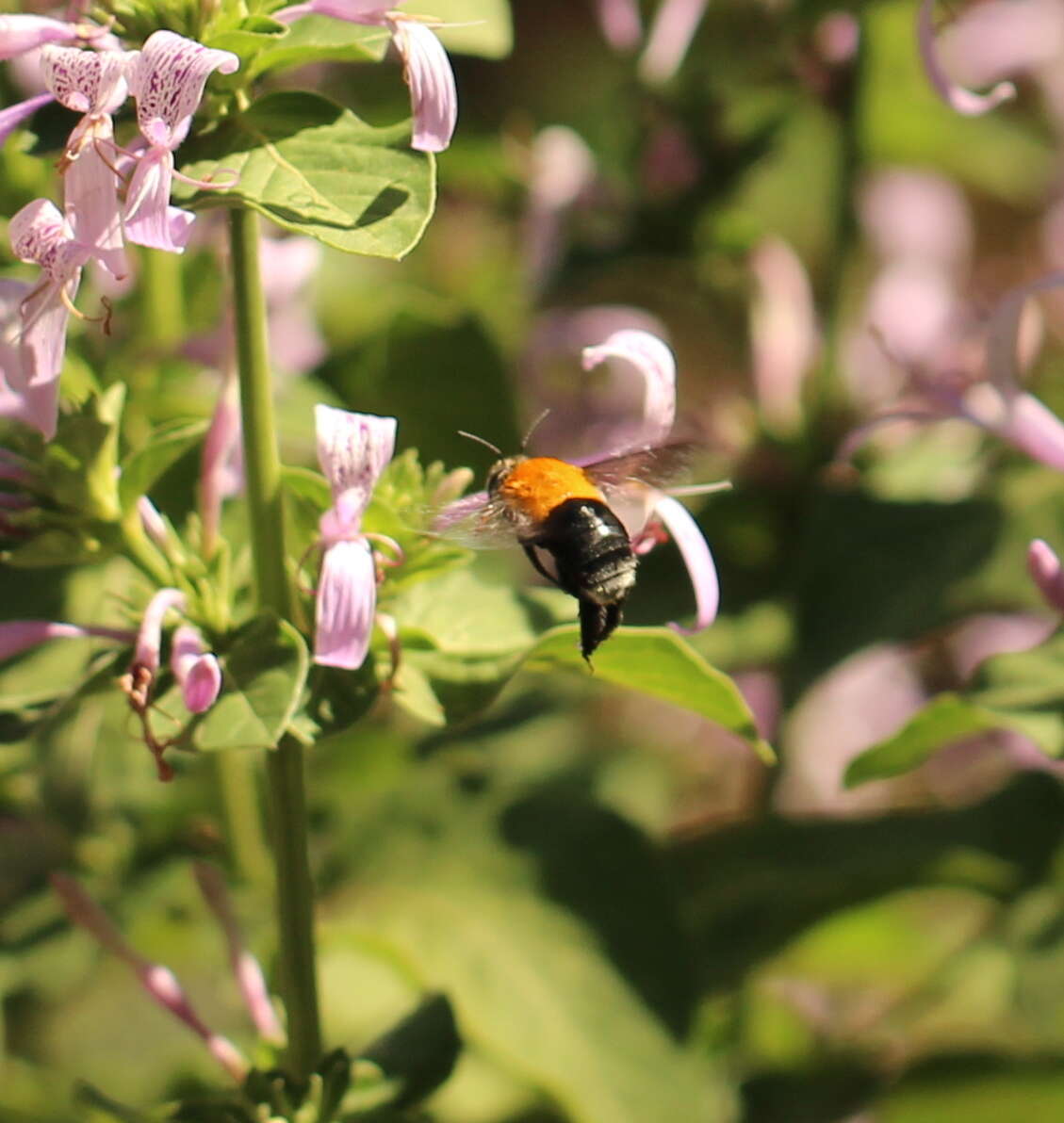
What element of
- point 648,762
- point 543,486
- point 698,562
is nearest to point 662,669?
point 698,562

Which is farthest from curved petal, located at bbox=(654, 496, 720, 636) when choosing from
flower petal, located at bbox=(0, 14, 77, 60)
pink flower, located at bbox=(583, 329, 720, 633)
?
flower petal, located at bbox=(0, 14, 77, 60)

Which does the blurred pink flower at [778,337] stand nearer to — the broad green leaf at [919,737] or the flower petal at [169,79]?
the broad green leaf at [919,737]

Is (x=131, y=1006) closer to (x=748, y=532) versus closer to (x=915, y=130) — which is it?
(x=748, y=532)

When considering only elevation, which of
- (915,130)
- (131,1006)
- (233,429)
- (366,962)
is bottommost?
(131,1006)

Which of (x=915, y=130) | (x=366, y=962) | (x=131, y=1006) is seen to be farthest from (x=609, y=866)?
(x=915, y=130)

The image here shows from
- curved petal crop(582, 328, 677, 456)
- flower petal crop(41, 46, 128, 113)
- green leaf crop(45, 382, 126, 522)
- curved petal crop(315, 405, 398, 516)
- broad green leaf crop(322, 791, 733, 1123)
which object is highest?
flower petal crop(41, 46, 128, 113)

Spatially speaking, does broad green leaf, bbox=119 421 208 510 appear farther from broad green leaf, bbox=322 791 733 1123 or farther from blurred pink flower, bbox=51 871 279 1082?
broad green leaf, bbox=322 791 733 1123
